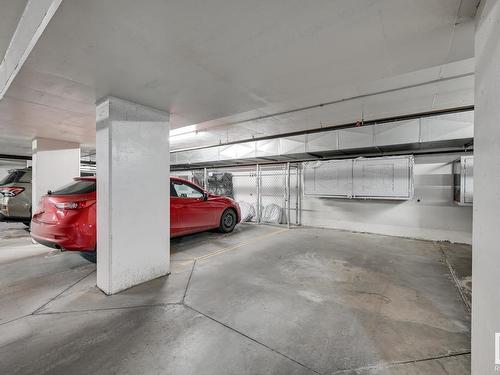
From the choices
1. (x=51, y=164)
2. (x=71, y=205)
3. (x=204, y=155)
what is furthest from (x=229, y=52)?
(x=204, y=155)

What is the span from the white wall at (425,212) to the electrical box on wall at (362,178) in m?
0.74

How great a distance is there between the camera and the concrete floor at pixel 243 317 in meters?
1.50

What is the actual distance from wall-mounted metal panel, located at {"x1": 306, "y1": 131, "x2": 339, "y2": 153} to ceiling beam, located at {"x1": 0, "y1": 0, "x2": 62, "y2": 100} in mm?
4526

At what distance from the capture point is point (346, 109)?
373 centimetres

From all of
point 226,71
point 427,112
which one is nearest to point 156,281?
point 226,71

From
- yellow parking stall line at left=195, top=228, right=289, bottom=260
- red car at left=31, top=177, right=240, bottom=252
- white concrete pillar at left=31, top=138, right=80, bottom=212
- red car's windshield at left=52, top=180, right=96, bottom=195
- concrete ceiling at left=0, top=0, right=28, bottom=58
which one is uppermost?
concrete ceiling at left=0, top=0, right=28, bottom=58

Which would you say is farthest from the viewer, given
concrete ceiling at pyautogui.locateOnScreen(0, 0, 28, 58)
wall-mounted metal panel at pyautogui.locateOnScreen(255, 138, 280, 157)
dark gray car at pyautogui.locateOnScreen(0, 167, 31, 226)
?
wall-mounted metal panel at pyautogui.locateOnScreen(255, 138, 280, 157)

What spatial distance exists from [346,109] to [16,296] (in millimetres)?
5092

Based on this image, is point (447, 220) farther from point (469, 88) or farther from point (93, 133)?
point (93, 133)

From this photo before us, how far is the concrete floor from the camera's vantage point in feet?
4.91

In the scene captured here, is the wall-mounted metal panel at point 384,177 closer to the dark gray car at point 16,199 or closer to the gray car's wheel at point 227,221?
the gray car's wheel at point 227,221

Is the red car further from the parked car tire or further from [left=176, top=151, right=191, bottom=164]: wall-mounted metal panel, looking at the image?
[left=176, top=151, right=191, bottom=164]: wall-mounted metal panel

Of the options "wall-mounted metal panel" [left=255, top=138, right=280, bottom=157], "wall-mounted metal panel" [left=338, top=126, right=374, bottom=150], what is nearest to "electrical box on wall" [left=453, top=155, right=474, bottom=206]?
"wall-mounted metal panel" [left=338, top=126, right=374, bottom=150]

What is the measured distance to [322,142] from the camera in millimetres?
4832
